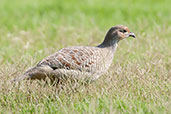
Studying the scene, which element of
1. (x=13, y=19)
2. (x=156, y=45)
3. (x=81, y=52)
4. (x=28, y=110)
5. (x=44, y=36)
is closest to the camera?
(x=28, y=110)

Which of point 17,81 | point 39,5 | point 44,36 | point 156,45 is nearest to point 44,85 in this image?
point 17,81

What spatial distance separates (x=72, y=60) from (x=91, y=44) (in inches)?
91.9

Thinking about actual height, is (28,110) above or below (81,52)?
below

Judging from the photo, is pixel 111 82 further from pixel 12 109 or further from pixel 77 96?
pixel 12 109

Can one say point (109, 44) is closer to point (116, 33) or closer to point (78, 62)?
point (116, 33)

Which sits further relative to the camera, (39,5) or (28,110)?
(39,5)

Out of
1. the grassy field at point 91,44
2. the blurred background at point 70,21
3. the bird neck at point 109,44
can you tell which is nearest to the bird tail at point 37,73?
the grassy field at point 91,44

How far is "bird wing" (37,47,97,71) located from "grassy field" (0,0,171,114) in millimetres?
280

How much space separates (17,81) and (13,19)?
5.65 meters

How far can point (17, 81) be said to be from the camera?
543 centimetres


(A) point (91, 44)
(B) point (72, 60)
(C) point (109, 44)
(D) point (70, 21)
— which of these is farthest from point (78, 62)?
(D) point (70, 21)

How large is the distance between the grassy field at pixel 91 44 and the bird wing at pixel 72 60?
0.28 meters

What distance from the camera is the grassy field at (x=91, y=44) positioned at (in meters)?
4.84

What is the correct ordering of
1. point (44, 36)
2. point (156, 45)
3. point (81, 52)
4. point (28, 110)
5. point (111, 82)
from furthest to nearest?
1. point (44, 36)
2. point (156, 45)
3. point (81, 52)
4. point (111, 82)
5. point (28, 110)
